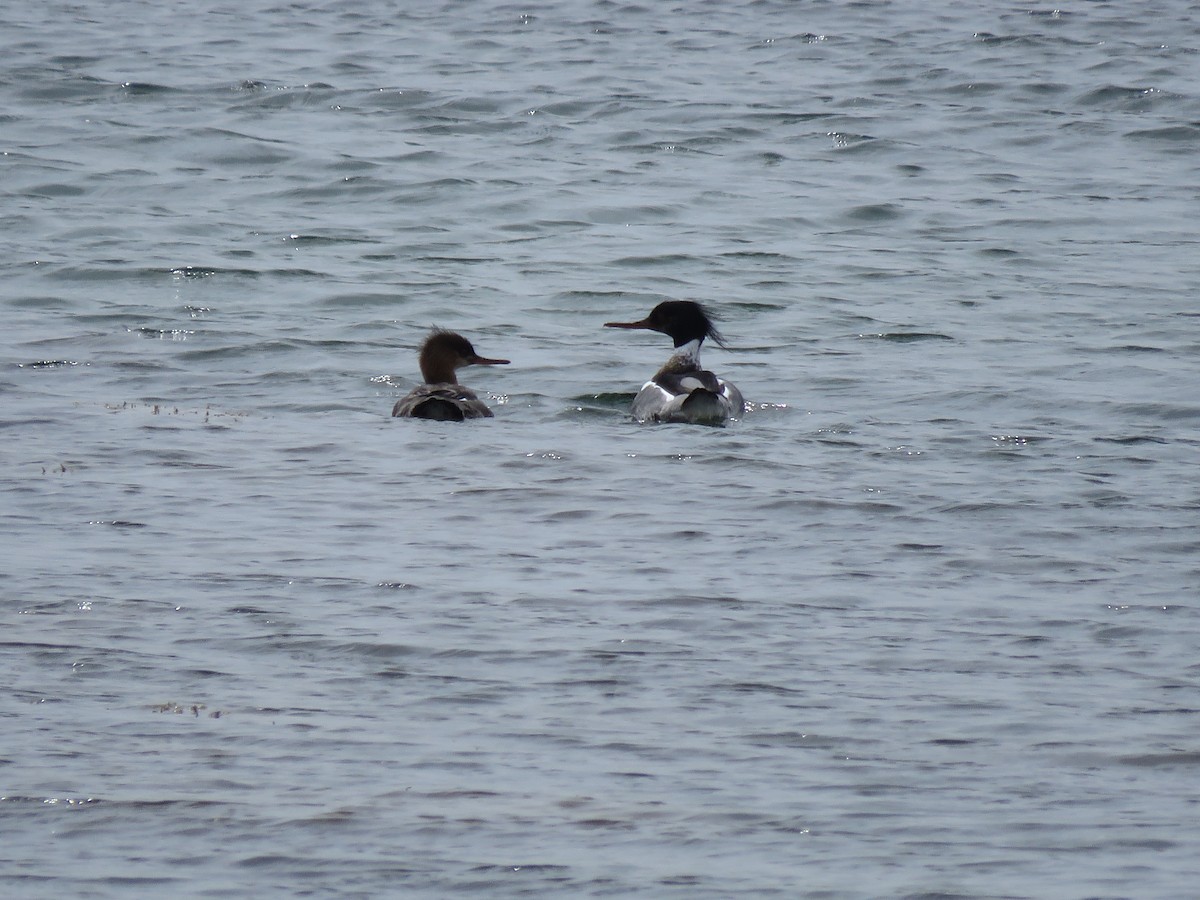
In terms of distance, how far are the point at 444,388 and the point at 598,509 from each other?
2556 millimetres

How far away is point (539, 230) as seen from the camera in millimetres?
18781

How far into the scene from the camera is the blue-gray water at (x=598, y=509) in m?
5.53

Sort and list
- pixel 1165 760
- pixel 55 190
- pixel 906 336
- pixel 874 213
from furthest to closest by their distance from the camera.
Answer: pixel 55 190
pixel 874 213
pixel 906 336
pixel 1165 760

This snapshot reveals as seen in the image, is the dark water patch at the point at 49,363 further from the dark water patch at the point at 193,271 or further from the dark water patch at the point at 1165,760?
the dark water patch at the point at 1165,760

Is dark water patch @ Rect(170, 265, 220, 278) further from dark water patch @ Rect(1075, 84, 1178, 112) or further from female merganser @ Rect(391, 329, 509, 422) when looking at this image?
dark water patch @ Rect(1075, 84, 1178, 112)

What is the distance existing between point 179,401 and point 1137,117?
14564 millimetres

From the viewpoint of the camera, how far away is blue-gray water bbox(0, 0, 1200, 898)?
553 cm

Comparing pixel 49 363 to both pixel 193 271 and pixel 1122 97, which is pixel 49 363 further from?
pixel 1122 97

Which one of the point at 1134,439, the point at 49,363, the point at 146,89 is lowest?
the point at 1134,439

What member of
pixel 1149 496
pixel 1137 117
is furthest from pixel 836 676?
pixel 1137 117

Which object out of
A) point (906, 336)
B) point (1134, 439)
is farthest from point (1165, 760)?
point (906, 336)

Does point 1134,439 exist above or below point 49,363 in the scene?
below

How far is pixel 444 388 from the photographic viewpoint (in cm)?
1158

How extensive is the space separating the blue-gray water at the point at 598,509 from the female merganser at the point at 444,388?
0.58 feet
